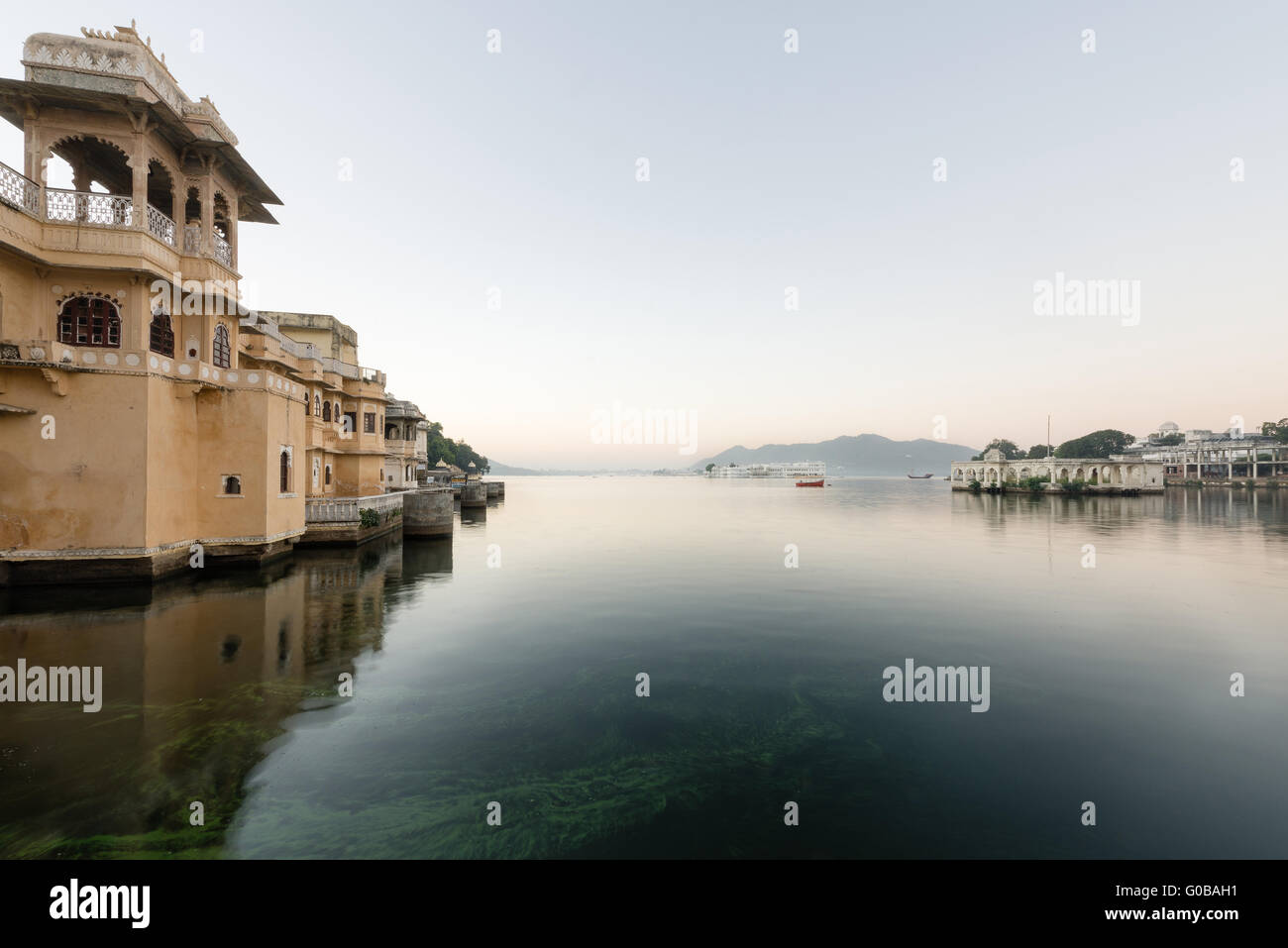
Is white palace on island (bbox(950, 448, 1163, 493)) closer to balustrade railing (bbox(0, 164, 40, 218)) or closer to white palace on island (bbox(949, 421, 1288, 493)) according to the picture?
white palace on island (bbox(949, 421, 1288, 493))

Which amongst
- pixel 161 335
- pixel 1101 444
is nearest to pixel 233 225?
pixel 161 335

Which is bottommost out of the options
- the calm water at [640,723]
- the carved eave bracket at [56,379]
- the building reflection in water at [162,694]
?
the calm water at [640,723]

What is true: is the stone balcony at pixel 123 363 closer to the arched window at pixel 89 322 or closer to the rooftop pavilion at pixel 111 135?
the arched window at pixel 89 322

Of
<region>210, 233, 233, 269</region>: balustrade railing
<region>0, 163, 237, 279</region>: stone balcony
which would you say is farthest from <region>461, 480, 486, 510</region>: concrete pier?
<region>0, 163, 237, 279</region>: stone balcony

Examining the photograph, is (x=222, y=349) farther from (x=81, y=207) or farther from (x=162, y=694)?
(x=162, y=694)

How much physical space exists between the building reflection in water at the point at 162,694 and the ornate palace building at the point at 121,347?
1789 millimetres

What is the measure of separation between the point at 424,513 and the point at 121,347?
16805 mm

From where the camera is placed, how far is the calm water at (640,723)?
20.1 ft

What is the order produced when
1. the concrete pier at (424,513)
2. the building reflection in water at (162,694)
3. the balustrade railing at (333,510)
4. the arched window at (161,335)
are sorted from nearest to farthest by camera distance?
the building reflection in water at (162,694) < the arched window at (161,335) < the balustrade railing at (333,510) < the concrete pier at (424,513)

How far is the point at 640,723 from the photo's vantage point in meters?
9.12

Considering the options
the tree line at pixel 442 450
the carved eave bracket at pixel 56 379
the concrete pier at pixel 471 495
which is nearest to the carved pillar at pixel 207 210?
the carved eave bracket at pixel 56 379
